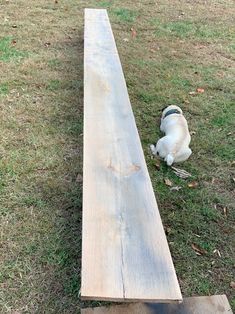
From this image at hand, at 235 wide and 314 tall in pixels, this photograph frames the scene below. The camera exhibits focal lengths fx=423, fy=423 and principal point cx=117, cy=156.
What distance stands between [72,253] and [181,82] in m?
2.37

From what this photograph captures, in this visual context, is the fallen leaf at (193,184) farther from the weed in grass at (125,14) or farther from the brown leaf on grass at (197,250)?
the weed in grass at (125,14)

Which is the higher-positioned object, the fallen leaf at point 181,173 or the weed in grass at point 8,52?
the fallen leaf at point 181,173

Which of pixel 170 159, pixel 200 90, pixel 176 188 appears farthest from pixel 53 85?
pixel 176 188

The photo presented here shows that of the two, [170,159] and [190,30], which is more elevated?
[170,159]

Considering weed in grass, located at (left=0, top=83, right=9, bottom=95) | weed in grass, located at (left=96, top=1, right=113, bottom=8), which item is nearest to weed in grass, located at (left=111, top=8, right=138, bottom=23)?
weed in grass, located at (left=96, top=1, right=113, bottom=8)

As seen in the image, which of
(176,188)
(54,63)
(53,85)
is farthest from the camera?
(54,63)

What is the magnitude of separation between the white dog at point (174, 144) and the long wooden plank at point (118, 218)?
1.09 ft

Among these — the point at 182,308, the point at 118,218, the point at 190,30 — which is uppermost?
the point at 118,218

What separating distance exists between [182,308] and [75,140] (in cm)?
156

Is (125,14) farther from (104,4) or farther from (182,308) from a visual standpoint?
(182,308)

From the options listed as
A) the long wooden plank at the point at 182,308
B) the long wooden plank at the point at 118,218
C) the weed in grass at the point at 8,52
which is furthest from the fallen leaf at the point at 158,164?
the weed in grass at the point at 8,52

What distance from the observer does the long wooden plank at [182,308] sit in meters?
1.80

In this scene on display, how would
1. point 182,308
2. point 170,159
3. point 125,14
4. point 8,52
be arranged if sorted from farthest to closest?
1. point 125,14
2. point 8,52
3. point 170,159
4. point 182,308

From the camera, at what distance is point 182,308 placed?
73.0 inches
